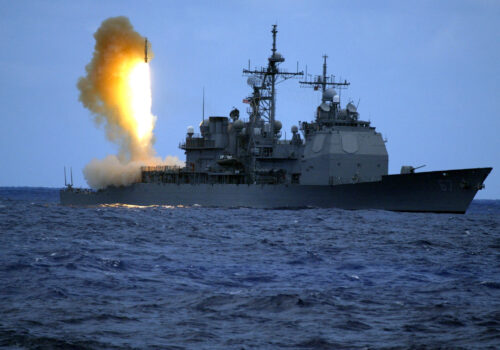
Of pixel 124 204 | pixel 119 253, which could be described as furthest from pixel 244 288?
pixel 124 204

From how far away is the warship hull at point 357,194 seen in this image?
40156mm

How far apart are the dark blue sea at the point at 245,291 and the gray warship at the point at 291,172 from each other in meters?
15.9

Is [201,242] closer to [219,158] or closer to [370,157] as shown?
[370,157]

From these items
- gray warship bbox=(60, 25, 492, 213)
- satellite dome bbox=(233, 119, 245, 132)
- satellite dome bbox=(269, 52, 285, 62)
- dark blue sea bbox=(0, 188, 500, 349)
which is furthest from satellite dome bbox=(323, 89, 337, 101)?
dark blue sea bbox=(0, 188, 500, 349)

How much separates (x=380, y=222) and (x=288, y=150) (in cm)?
1689

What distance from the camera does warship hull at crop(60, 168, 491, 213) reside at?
132 ft

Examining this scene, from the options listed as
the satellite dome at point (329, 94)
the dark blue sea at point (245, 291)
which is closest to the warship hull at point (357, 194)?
the satellite dome at point (329, 94)

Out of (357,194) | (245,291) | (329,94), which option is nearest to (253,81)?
(329,94)

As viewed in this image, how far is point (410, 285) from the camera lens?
14.4 m

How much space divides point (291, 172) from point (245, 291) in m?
36.3

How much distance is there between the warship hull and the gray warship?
2.4 inches

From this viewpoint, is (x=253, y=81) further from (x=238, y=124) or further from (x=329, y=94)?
(x=329, y=94)

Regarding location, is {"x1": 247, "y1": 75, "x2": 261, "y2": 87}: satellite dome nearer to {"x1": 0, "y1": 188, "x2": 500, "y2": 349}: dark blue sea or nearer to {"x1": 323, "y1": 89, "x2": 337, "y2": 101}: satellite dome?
{"x1": 323, "y1": 89, "x2": 337, "y2": 101}: satellite dome

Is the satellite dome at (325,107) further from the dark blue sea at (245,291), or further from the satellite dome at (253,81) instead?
the dark blue sea at (245,291)
